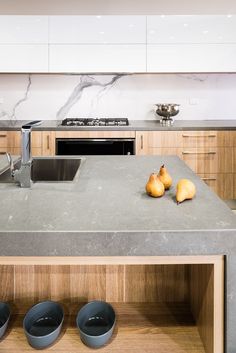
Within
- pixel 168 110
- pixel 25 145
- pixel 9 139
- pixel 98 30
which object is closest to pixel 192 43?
pixel 168 110

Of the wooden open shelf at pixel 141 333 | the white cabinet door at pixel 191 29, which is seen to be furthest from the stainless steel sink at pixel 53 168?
the white cabinet door at pixel 191 29

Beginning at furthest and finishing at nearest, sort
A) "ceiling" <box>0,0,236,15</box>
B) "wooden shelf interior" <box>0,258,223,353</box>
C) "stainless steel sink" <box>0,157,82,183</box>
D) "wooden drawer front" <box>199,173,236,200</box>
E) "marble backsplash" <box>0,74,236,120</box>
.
A: "marble backsplash" <box>0,74,236,120</box>, "wooden drawer front" <box>199,173,236,200</box>, "ceiling" <box>0,0,236,15</box>, "stainless steel sink" <box>0,157,82,183</box>, "wooden shelf interior" <box>0,258,223,353</box>

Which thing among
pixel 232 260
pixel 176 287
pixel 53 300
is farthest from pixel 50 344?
pixel 232 260

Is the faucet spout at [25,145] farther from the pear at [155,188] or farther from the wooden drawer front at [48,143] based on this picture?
the wooden drawer front at [48,143]

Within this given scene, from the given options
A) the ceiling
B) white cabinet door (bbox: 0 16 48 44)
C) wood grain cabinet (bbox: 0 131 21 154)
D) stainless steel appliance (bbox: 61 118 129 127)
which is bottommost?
wood grain cabinet (bbox: 0 131 21 154)

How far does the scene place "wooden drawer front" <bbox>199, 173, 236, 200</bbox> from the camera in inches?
162

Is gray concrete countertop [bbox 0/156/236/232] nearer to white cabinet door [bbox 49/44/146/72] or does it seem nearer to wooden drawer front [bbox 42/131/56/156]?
wooden drawer front [bbox 42/131/56/156]

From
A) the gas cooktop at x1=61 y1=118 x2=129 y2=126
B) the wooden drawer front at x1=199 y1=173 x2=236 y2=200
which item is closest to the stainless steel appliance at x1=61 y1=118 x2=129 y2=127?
the gas cooktop at x1=61 y1=118 x2=129 y2=126

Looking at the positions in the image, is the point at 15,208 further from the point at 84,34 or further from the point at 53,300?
the point at 84,34

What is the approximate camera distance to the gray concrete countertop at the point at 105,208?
1.12 meters

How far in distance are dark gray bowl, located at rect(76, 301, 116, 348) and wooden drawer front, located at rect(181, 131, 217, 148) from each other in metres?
2.83

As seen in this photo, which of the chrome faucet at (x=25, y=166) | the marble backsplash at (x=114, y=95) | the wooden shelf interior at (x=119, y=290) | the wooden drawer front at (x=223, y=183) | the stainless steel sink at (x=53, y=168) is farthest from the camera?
the marble backsplash at (x=114, y=95)

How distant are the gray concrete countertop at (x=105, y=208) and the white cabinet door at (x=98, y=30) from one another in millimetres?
2688

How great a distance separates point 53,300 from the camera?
1.53m
